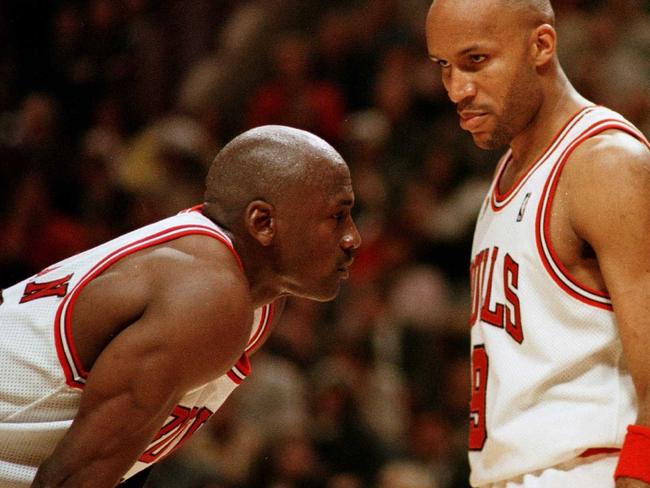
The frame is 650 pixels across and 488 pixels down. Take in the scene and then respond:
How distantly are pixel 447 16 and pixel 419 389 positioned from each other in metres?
3.69

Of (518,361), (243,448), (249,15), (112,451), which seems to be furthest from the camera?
(249,15)

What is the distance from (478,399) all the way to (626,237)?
704 mm

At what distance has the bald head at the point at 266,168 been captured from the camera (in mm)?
2854

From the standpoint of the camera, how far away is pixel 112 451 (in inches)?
95.4

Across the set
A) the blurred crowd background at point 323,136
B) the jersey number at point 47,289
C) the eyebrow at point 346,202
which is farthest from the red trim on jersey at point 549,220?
the blurred crowd background at point 323,136

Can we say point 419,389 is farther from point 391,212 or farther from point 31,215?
point 31,215

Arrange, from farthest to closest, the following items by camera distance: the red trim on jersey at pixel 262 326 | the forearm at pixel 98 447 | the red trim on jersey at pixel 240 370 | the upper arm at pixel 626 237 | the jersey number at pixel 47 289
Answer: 1. the red trim on jersey at pixel 262 326
2. the red trim on jersey at pixel 240 370
3. the jersey number at pixel 47 289
4. the upper arm at pixel 626 237
5. the forearm at pixel 98 447

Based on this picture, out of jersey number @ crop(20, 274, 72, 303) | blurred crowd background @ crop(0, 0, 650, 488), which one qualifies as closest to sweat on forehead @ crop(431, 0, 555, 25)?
jersey number @ crop(20, 274, 72, 303)

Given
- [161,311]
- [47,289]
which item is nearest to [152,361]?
[161,311]

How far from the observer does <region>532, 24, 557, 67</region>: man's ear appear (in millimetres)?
3021

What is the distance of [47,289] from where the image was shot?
9.08 ft

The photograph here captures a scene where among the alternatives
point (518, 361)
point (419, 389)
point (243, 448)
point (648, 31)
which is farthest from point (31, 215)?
point (518, 361)

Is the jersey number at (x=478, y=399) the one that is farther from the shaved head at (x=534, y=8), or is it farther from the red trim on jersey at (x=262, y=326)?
the shaved head at (x=534, y=8)

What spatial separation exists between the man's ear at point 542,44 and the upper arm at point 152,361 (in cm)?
110
